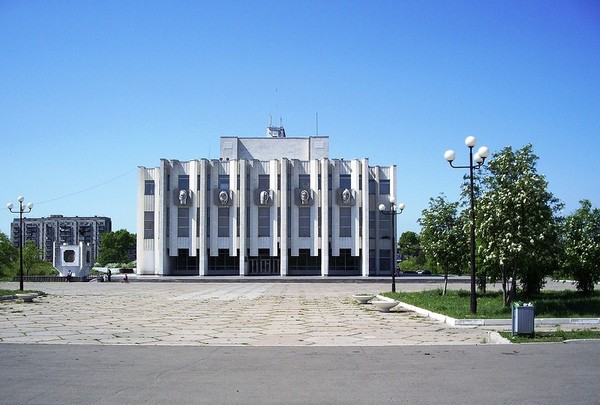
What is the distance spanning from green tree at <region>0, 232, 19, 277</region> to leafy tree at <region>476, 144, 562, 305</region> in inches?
2294

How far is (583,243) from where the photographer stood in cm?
2466

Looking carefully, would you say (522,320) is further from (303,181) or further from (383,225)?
(383,225)

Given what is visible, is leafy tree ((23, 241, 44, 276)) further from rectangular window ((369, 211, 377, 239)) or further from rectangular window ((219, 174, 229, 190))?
rectangular window ((369, 211, 377, 239))

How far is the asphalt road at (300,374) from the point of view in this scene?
8430 millimetres

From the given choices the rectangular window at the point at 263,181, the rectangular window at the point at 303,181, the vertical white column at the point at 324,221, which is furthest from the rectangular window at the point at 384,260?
the rectangular window at the point at 263,181

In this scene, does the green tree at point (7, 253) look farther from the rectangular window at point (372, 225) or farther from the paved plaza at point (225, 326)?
the paved plaza at point (225, 326)

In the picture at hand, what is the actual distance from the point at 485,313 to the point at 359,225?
46.6m

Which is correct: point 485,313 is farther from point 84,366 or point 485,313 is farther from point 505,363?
point 84,366

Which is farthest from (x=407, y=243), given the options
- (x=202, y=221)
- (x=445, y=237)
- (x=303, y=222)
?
(x=445, y=237)

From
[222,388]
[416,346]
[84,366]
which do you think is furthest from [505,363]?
[84,366]

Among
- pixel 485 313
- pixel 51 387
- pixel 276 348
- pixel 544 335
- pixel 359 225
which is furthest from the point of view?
pixel 359 225

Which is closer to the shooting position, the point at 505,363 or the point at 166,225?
the point at 505,363

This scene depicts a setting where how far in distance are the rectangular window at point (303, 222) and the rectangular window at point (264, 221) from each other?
3.55 metres

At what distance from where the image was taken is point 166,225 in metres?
66.7
